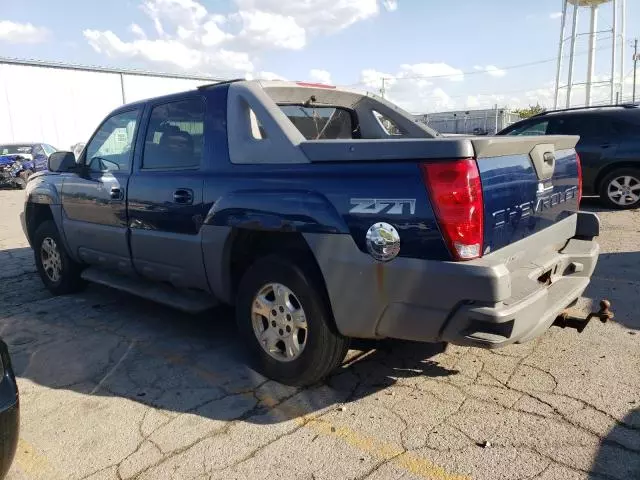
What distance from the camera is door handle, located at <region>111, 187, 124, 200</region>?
451 centimetres

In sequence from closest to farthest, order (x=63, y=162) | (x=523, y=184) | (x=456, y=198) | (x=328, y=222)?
1. (x=456, y=198)
2. (x=328, y=222)
3. (x=523, y=184)
4. (x=63, y=162)

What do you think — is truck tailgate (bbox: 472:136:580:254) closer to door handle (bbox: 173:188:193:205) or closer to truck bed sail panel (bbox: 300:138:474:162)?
truck bed sail panel (bbox: 300:138:474:162)

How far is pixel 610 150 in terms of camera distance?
9.38 meters

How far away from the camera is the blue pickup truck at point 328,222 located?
2.69 meters

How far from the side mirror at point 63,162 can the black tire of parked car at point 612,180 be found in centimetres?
856

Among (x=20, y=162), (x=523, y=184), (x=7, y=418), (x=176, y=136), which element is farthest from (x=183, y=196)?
(x=20, y=162)

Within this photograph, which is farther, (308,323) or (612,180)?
(612,180)

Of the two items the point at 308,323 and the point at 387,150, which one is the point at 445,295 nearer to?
the point at 387,150

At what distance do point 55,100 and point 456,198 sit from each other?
31162 millimetres

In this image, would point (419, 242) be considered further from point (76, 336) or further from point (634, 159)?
point (634, 159)

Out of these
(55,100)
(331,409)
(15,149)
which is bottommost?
(331,409)

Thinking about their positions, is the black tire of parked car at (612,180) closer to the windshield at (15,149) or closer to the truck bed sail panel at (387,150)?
the truck bed sail panel at (387,150)

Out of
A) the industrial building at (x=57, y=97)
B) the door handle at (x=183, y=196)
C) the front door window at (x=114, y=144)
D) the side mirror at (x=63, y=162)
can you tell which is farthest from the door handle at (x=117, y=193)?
the industrial building at (x=57, y=97)

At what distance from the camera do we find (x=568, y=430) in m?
2.85
